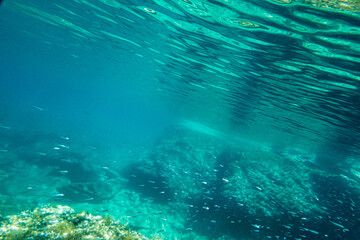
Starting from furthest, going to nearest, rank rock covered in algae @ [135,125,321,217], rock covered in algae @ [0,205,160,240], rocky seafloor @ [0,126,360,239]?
rock covered in algae @ [135,125,321,217] → rocky seafloor @ [0,126,360,239] → rock covered in algae @ [0,205,160,240]

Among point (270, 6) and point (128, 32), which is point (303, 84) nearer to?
point (270, 6)

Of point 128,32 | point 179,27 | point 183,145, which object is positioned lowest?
point 183,145

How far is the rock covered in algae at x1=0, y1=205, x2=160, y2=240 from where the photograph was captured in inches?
256

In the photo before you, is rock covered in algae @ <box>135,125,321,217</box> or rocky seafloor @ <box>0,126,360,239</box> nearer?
rocky seafloor @ <box>0,126,360,239</box>

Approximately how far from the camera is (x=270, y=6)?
295 inches

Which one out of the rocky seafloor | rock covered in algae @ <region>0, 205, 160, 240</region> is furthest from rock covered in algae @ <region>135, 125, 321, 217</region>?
rock covered in algae @ <region>0, 205, 160, 240</region>

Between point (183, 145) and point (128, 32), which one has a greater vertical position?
point (128, 32)

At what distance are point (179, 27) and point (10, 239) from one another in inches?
482

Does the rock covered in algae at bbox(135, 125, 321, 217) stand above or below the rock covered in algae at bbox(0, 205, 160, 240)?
below

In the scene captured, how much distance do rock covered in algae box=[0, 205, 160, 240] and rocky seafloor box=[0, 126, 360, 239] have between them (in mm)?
2646

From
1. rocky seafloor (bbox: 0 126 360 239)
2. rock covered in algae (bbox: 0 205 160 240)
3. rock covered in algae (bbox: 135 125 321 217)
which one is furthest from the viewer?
rock covered in algae (bbox: 135 125 321 217)

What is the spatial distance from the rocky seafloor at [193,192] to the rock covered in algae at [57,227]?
8.68 feet

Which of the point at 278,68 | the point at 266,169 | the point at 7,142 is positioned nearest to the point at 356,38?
the point at 278,68

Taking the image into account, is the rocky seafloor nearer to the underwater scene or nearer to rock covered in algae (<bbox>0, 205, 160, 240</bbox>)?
the underwater scene
